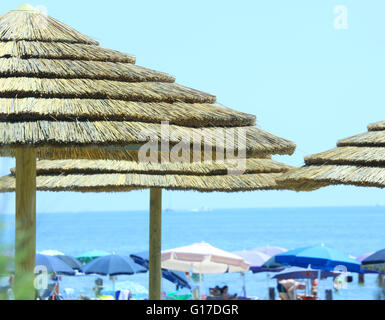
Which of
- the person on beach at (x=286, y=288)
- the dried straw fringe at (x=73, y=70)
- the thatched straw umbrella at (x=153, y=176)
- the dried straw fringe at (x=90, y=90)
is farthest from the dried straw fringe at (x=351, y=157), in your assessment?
the person on beach at (x=286, y=288)

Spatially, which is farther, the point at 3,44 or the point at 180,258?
the point at 180,258

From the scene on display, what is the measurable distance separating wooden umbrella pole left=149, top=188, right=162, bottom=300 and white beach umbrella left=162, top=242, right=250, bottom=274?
1055cm

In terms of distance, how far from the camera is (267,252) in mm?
25031

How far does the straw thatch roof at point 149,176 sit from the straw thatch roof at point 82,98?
38.6 inches

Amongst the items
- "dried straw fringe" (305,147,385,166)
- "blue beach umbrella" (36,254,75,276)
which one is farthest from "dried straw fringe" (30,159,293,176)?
"blue beach umbrella" (36,254,75,276)

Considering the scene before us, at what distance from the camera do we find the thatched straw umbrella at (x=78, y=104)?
6.01 m

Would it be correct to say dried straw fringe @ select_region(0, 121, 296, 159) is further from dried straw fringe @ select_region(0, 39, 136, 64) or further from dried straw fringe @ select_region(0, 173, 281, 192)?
dried straw fringe @ select_region(0, 173, 281, 192)

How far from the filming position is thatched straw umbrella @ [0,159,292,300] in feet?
27.8

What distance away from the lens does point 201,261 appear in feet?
68.7

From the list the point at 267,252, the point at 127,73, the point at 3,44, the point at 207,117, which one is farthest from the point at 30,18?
the point at 267,252
